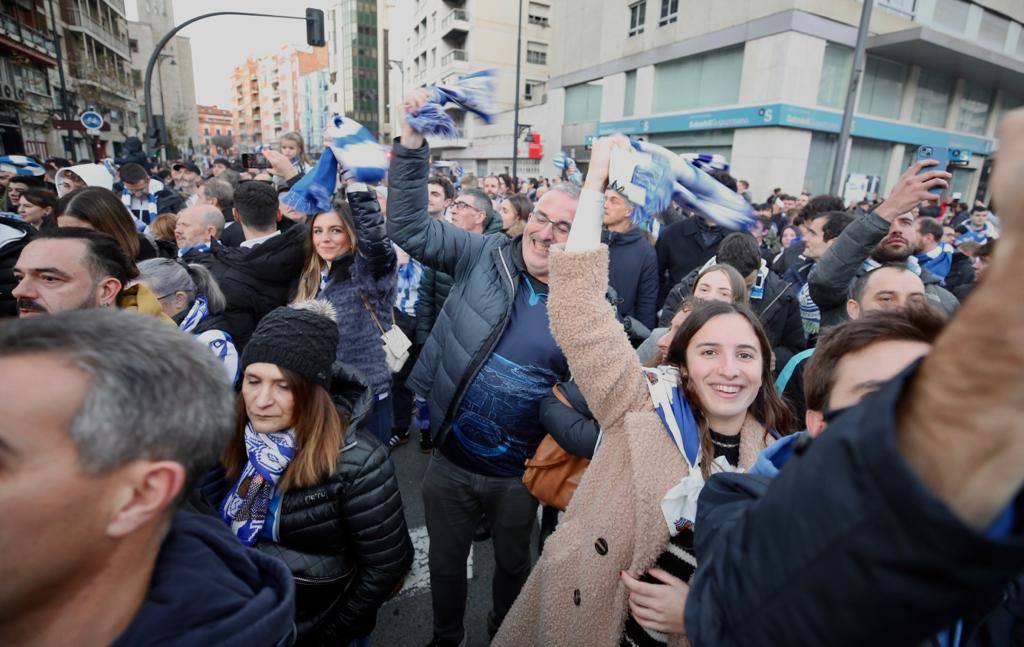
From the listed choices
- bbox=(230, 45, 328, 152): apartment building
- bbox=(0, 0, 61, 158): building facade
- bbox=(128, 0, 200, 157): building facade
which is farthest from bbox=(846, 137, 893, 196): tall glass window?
bbox=(230, 45, 328, 152): apartment building

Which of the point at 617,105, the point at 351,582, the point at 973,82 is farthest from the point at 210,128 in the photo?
the point at 351,582

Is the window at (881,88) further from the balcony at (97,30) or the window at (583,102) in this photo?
the balcony at (97,30)

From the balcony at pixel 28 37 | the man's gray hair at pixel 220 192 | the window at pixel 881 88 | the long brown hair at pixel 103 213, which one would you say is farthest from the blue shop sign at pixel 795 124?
the balcony at pixel 28 37

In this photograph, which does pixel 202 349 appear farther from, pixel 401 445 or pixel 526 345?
pixel 401 445

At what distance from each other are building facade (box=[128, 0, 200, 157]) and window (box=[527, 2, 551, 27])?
95.8 ft

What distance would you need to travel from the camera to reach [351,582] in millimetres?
1938

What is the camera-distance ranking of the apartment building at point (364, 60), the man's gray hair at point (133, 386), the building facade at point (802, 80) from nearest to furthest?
the man's gray hair at point (133, 386) → the building facade at point (802, 80) → the apartment building at point (364, 60)

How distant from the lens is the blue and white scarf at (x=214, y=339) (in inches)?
93.6

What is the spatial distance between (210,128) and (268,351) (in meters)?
160

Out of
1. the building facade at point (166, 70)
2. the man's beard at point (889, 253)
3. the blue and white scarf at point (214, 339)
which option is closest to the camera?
the blue and white scarf at point (214, 339)

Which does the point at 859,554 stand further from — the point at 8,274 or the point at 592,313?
the point at 8,274

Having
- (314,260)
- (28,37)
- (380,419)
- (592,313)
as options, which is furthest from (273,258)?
(28,37)

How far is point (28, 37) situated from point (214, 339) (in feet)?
110

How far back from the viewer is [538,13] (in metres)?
39.6
